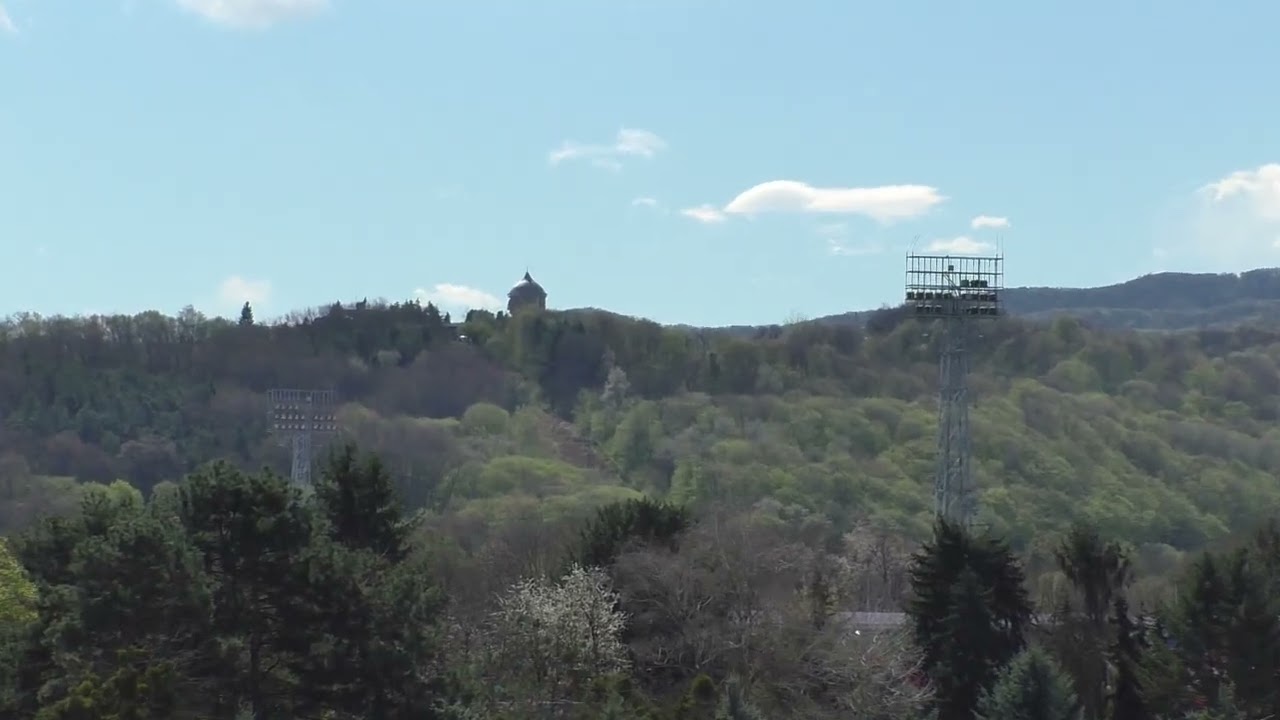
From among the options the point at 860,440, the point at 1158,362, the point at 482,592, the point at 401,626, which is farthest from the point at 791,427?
the point at 401,626

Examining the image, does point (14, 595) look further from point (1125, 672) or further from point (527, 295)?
point (527, 295)

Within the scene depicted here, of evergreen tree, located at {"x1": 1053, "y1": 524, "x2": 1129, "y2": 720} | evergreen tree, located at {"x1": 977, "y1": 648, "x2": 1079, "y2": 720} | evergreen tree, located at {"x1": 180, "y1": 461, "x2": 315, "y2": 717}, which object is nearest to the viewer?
evergreen tree, located at {"x1": 180, "y1": 461, "x2": 315, "y2": 717}

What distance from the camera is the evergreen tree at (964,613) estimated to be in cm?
3572

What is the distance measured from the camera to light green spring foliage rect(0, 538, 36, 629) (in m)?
31.4

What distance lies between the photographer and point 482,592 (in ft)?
145

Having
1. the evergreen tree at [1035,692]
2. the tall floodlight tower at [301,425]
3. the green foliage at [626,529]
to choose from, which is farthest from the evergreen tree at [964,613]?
the tall floodlight tower at [301,425]

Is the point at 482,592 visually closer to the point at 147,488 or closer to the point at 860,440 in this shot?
the point at 147,488

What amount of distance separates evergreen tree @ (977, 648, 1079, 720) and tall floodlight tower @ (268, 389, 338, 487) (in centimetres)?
5183

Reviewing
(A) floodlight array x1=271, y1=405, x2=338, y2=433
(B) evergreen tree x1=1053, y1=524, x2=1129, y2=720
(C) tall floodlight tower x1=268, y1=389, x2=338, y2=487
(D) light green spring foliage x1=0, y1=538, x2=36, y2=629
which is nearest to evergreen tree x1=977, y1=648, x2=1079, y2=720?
(B) evergreen tree x1=1053, y1=524, x2=1129, y2=720

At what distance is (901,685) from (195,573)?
51.7 ft

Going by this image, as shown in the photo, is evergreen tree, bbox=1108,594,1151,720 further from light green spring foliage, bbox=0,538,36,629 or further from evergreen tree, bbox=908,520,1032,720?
light green spring foliage, bbox=0,538,36,629

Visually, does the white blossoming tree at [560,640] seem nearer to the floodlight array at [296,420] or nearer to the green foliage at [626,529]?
the green foliage at [626,529]

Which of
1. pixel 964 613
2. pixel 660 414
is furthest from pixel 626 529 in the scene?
pixel 660 414

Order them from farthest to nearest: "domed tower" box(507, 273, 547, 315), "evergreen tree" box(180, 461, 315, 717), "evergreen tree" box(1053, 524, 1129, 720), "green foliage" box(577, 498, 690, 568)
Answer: "domed tower" box(507, 273, 547, 315) → "green foliage" box(577, 498, 690, 568) → "evergreen tree" box(1053, 524, 1129, 720) → "evergreen tree" box(180, 461, 315, 717)
